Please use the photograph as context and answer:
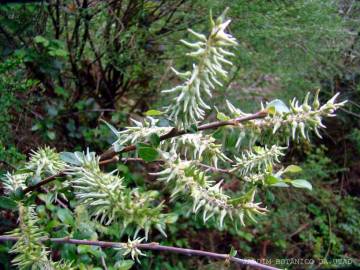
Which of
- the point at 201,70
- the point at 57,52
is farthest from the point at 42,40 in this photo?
the point at 201,70

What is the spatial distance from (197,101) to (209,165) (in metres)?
0.24

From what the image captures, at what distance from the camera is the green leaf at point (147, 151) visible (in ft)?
2.11

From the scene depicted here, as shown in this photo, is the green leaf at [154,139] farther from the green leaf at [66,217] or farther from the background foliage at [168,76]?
the background foliage at [168,76]

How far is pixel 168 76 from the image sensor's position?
2150 mm

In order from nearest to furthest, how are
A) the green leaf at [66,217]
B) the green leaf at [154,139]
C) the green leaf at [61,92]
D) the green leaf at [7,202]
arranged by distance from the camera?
1. the green leaf at [154,139]
2. the green leaf at [7,202]
3. the green leaf at [66,217]
4. the green leaf at [61,92]

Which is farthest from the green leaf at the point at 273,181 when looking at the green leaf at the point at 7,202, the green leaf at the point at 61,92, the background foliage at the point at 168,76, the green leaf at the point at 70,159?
the green leaf at the point at 61,92

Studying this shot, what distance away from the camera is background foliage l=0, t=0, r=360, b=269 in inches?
69.0

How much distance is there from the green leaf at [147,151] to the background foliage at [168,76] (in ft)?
2.27

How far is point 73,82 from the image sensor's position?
84.4 inches

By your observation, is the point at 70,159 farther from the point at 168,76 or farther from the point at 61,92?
the point at 168,76

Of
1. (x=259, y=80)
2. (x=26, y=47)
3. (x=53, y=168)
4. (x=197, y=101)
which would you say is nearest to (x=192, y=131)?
(x=197, y=101)

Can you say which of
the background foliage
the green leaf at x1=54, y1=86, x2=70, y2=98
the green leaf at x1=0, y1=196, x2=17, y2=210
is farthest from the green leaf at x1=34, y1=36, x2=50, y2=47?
the green leaf at x1=0, y1=196, x2=17, y2=210

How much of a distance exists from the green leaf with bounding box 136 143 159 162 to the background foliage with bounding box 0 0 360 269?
0.69 m

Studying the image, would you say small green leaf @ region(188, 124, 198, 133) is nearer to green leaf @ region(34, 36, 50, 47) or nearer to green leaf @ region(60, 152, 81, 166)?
green leaf @ region(60, 152, 81, 166)
